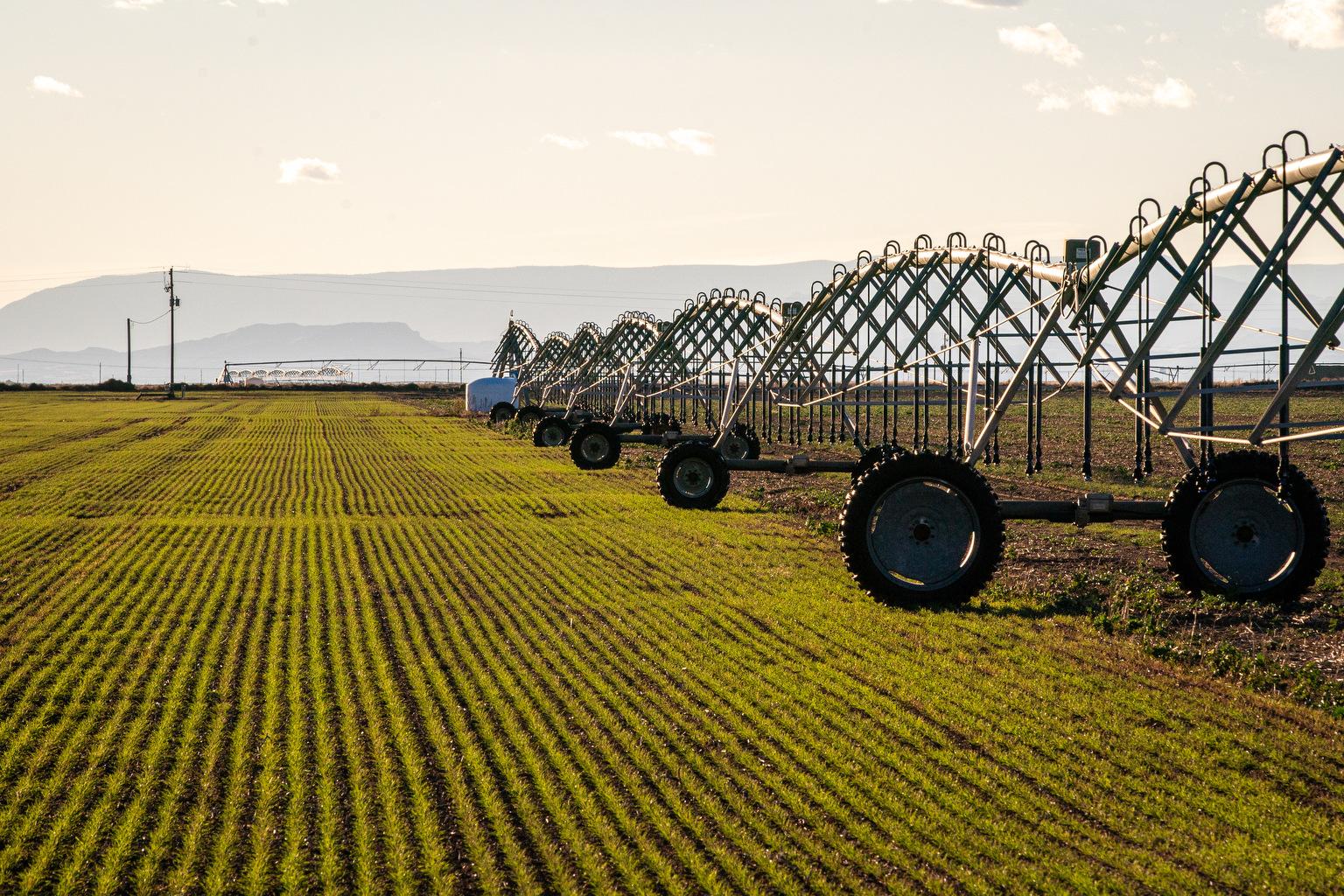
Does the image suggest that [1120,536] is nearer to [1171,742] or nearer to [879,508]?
[879,508]

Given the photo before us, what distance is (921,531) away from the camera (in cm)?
1336

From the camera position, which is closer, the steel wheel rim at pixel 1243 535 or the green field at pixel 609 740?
the green field at pixel 609 740

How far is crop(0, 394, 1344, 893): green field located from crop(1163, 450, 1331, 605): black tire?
5.68 feet

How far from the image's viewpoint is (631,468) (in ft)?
107

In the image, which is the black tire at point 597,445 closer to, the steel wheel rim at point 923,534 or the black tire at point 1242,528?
the steel wheel rim at point 923,534

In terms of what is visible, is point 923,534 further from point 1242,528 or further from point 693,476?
point 693,476

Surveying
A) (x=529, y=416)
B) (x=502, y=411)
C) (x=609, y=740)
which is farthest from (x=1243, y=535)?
(x=502, y=411)

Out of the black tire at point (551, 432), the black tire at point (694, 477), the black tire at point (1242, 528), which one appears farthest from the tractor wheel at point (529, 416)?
the black tire at point (1242, 528)

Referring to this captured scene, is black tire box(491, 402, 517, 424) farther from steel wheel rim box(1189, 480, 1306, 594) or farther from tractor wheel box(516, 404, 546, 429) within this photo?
steel wheel rim box(1189, 480, 1306, 594)

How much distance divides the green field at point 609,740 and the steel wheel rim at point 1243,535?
1.91 m

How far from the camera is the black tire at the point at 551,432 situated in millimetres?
43188

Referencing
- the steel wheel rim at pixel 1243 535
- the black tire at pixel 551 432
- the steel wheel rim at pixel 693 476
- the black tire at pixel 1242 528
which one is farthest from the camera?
the black tire at pixel 551 432

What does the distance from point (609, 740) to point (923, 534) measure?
5564mm

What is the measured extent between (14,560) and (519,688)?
1026cm
